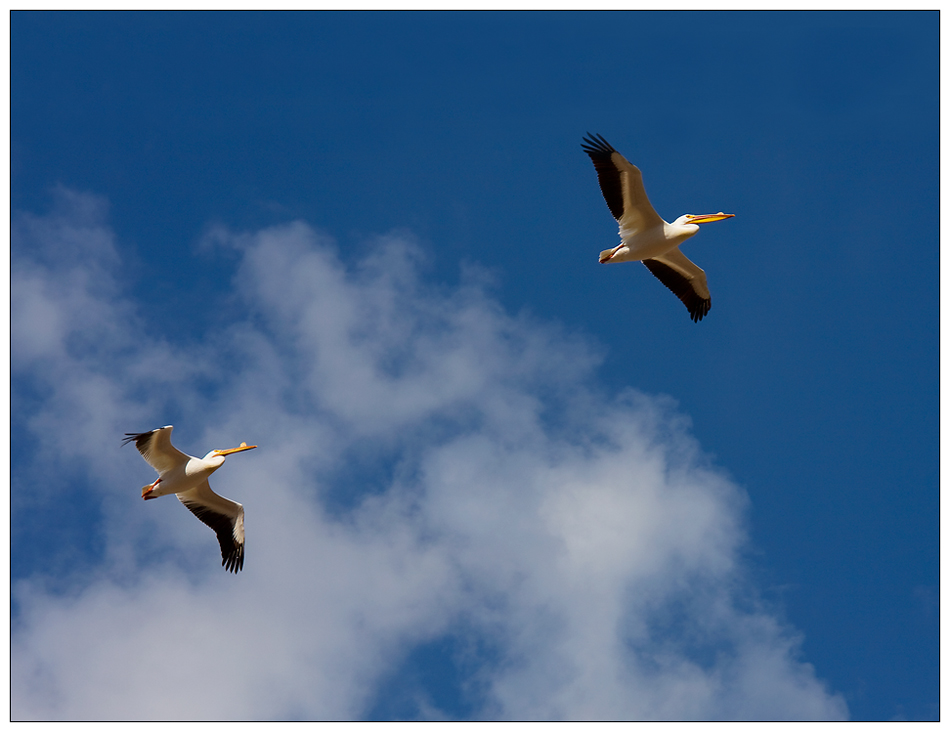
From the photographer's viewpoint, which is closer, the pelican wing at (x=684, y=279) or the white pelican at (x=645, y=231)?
the white pelican at (x=645, y=231)

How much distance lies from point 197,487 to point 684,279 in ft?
39.3

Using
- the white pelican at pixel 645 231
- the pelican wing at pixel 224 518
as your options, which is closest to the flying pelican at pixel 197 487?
the pelican wing at pixel 224 518

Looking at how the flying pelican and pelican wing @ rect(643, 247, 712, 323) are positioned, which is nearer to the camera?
the flying pelican

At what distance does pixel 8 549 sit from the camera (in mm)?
19297

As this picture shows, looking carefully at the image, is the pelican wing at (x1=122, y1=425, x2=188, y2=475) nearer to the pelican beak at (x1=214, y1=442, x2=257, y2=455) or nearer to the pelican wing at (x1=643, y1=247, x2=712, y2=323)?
the pelican beak at (x1=214, y1=442, x2=257, y2=455)

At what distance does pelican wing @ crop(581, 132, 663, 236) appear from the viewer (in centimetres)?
1955

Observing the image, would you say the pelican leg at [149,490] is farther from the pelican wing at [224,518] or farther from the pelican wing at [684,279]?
the pelican wing at [684,279]

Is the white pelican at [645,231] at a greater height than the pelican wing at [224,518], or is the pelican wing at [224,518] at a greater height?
the white pelican at [645,231]

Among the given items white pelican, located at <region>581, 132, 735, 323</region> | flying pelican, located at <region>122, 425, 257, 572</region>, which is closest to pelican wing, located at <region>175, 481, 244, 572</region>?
flying pelican, located at <region>122, 425, 257, 572</region>

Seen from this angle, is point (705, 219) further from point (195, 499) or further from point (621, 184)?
point (195, 499)

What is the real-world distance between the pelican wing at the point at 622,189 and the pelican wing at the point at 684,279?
4.48 ft

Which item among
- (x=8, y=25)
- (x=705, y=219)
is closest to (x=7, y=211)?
(x=8, y=25)

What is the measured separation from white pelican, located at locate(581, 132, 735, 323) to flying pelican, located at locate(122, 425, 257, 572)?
31.5 feet

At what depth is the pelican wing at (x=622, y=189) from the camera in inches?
770
